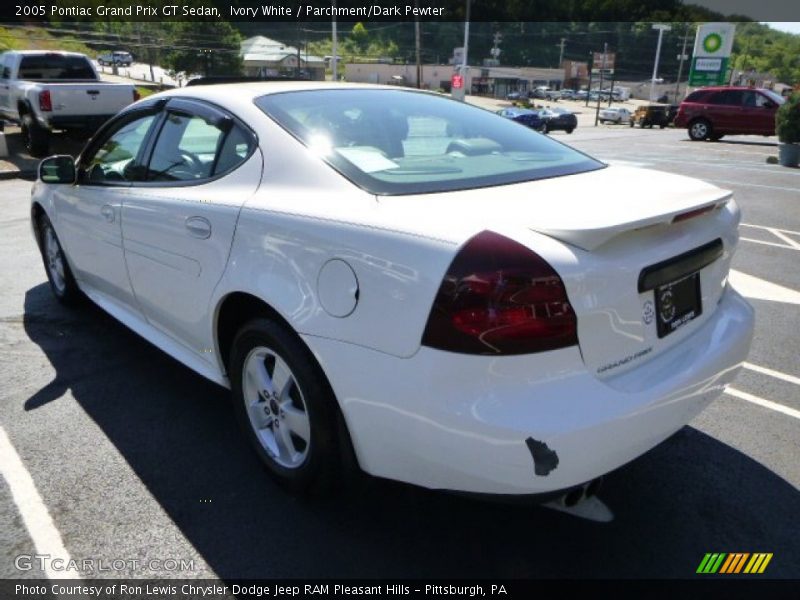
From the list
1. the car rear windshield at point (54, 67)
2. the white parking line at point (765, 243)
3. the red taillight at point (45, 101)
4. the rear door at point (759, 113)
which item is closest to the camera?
the white parking line at point (765, 243)

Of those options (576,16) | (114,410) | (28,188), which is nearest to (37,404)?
(114,410)

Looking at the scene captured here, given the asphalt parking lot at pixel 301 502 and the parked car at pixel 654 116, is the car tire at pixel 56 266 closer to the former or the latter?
the asphalt parking lot at pixel 301 502

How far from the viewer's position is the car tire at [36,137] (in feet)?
39.3

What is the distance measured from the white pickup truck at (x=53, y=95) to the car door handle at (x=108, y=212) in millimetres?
9563

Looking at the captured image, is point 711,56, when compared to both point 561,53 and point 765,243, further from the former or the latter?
point 561,53

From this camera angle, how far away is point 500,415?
5.86 feet

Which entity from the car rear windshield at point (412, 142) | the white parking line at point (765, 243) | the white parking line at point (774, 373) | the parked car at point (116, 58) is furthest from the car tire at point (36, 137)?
the parked car at point (116, 58)

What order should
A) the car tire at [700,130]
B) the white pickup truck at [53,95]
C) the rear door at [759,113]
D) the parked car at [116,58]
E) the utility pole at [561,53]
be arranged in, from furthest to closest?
the utility pole at [561,53] → the parked car at [116,58] → the car tire at [700,130] → the rear door at [759,113] → the white pickup truck at [53,95]

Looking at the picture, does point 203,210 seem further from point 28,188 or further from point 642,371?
point 28,188

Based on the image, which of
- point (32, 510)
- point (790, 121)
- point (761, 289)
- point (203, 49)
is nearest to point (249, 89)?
point (32, 510)

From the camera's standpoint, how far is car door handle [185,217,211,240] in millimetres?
2617

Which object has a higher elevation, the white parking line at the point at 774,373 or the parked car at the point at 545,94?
the white parking line at the point at 774,373

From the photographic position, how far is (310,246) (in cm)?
215

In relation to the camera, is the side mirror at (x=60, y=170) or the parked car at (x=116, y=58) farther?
the parked car at (x=116, y=58)
